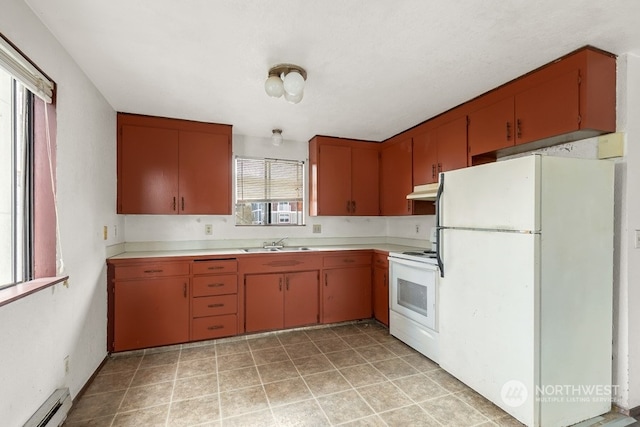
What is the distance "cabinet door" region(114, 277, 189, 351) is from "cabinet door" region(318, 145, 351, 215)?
6.16 feet

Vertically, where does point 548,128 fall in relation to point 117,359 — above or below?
above

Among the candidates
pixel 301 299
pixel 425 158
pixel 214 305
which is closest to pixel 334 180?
pixel 425 158

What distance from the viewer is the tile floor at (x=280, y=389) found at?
6.21ft

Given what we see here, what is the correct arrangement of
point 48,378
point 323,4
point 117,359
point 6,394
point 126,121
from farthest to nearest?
point 126,121, point 117,359, point 48,378, point 323,4, point 6,394

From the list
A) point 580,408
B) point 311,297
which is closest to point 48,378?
point 311,297

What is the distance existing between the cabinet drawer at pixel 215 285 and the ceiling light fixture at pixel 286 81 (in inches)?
76.2

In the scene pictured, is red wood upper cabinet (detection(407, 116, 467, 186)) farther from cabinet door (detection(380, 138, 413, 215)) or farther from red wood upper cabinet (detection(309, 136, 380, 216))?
red wood upper cabinet (detection(309, 136, 380, 216))

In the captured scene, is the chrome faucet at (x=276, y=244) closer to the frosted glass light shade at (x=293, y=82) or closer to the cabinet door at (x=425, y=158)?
the cabinet door at (x=425, y=158)

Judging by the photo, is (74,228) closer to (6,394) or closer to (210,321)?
(6,394)

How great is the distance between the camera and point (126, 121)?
3.03 meters

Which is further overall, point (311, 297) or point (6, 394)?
point (311, 297)

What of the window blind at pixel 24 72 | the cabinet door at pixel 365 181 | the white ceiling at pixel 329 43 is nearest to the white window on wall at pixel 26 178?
the window blind at pixel 24 72

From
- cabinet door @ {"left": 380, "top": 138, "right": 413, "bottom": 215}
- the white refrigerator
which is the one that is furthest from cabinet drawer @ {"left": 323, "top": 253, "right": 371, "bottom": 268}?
the white refrigerator

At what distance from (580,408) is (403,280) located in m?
1.52
